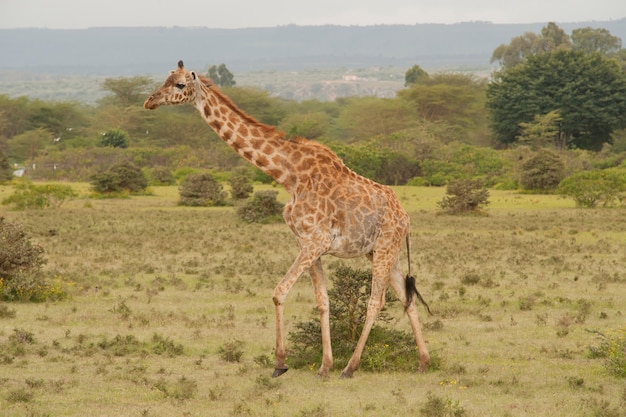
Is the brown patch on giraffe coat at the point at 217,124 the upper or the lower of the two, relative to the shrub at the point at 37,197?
upper

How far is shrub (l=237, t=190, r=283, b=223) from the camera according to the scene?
3544 centimetres

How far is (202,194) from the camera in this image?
43781 millimetres

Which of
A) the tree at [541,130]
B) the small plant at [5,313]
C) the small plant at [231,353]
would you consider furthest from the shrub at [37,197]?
the tree at [541,130]

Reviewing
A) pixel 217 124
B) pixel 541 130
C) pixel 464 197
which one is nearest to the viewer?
pixel 217 124

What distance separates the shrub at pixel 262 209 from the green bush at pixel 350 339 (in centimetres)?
2251

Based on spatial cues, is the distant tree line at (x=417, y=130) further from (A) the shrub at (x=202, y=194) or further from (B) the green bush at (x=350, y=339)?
(B) the green bush at (x=350, y=339)

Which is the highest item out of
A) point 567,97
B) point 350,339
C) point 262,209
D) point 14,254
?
point 350,339

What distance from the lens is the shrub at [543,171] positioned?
160 ft

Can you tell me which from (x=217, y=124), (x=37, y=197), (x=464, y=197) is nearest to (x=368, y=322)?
(x=217, y=124)

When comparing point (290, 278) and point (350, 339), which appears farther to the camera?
point (350, 339)

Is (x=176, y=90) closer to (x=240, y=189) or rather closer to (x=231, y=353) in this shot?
(x=231, y=353)

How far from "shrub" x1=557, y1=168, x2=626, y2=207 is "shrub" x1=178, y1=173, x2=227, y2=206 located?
15578mm

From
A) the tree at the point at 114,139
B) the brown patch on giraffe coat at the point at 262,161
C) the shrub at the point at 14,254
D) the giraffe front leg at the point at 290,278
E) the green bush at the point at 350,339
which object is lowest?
the tree at the point at 114,139

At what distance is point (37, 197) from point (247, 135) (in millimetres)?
30647
